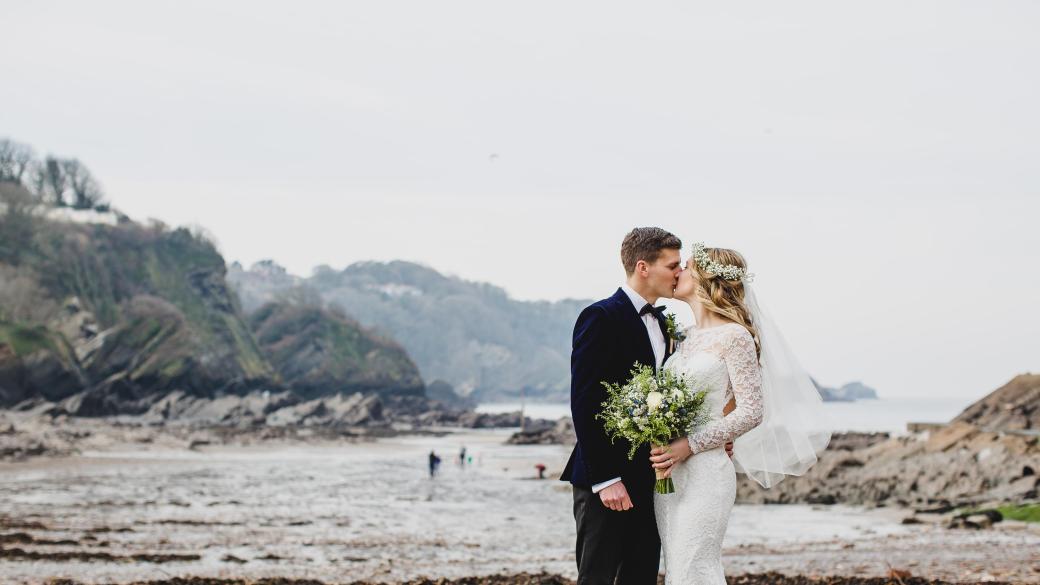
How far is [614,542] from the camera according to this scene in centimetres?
518

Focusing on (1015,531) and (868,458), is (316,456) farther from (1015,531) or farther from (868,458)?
(1015,531)

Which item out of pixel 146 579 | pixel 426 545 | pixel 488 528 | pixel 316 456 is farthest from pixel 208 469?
pixel 146 579

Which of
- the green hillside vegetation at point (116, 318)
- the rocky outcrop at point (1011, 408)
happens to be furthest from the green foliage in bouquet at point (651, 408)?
the green hillside vegetation at point (116, 318)

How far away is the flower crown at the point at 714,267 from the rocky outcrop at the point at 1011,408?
31048 millimetres

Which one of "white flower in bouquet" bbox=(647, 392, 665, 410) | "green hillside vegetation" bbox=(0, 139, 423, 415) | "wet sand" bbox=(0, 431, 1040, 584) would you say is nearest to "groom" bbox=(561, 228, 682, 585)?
"white flower in bouquet" bbox=(647, 392, 665, 410)

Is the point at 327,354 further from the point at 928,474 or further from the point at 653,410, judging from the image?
the point at 653,410

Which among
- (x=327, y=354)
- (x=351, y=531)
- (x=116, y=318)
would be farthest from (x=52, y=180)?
(x=351, y=531)

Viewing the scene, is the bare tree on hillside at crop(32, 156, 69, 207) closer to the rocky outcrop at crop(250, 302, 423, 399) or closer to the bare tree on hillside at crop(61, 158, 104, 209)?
the bare tree on hillside at crop(61, 158, 104, 209)

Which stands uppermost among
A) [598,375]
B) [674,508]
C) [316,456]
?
[598,375]

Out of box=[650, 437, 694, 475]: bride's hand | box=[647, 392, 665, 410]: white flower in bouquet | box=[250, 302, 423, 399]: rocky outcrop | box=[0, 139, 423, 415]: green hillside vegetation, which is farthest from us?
box=[250, 302, 423, 399]: rocky outcrop

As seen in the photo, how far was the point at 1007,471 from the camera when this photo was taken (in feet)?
82.0

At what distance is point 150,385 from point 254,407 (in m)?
10.2

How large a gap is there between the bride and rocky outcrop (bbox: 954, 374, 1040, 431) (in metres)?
30.4

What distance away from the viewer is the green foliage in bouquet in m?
4.93
